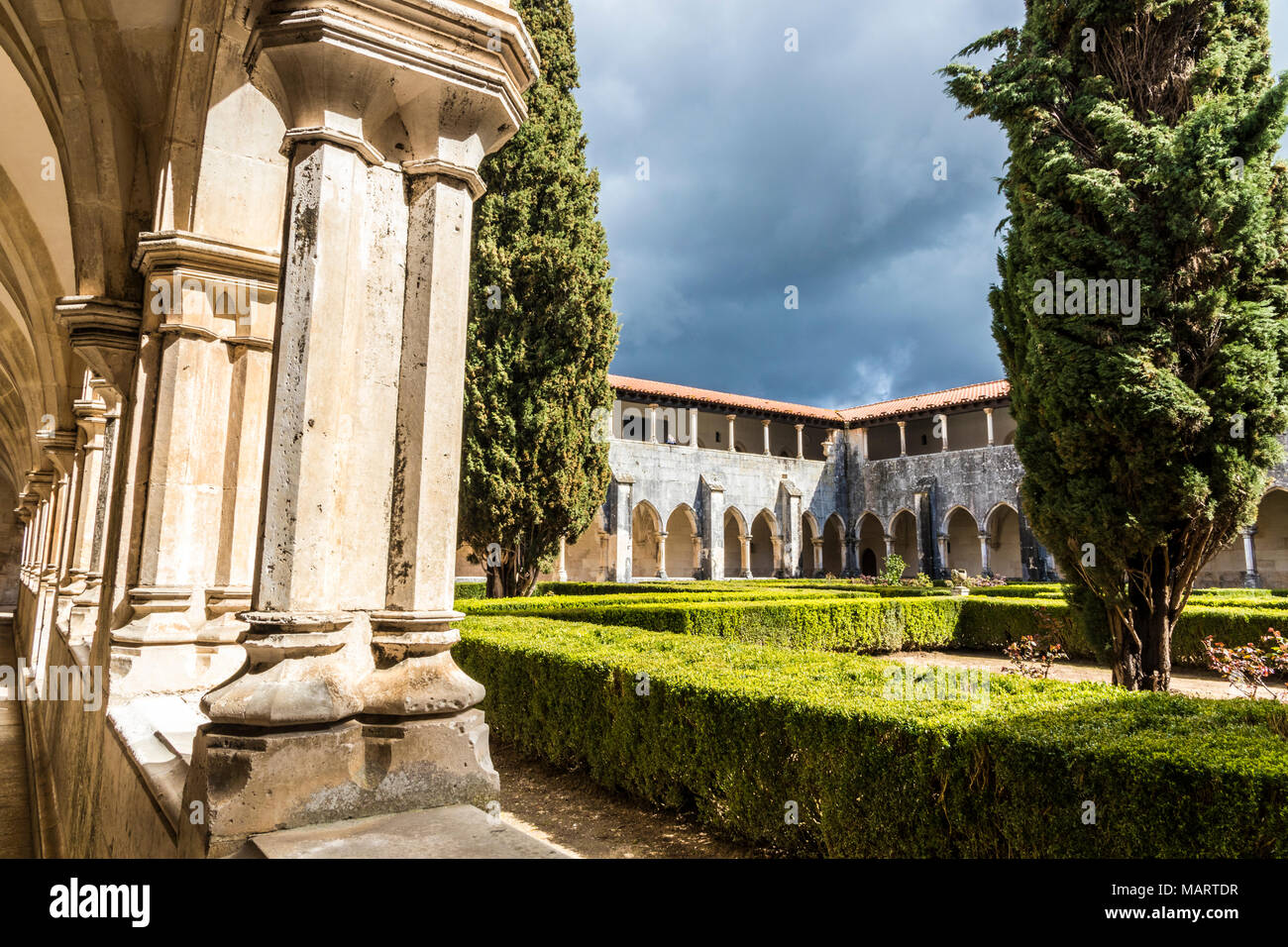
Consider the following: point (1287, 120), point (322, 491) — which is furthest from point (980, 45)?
point (322, 491)

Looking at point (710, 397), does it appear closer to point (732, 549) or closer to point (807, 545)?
point (807, 545)

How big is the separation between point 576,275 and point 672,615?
5195 mm

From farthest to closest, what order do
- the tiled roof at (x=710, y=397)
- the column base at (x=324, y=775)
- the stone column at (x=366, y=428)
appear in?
the tiled roof at (x=710, y=397) → the stone column at (x=366, y=428) → the column base at (x=324, y=775)

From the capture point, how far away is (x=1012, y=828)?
268 centimetres

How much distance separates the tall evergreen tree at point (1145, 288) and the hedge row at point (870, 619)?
3.15m

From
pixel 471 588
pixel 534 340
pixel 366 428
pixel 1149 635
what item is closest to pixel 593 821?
pixel 366 428

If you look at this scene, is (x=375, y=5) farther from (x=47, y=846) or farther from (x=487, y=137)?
(x=47, y=846)

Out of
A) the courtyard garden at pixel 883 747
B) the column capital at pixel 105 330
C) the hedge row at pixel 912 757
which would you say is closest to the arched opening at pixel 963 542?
the courtyard garden at pixel 883 747

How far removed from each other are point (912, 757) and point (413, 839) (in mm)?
2141

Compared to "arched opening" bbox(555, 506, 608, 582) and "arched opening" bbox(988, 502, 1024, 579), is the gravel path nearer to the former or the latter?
"arched opening" bbox(555, 506, 608, 582)

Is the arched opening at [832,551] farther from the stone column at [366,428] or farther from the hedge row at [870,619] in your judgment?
the stone column at [366,428]

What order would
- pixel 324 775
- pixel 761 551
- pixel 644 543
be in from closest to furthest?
pixel 324 775 → pixel 644 543 → pixel 761 551

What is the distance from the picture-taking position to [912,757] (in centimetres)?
299

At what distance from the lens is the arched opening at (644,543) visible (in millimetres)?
25172
